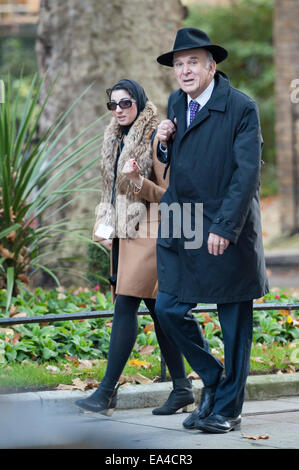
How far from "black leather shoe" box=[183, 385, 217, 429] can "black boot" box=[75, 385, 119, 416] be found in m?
0.50

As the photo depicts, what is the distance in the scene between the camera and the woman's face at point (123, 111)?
5.43m

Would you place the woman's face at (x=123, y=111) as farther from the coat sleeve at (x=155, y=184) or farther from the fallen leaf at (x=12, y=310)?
the fallen leaf at (x=12, y=310)

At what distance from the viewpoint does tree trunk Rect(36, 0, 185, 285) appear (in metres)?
9.80

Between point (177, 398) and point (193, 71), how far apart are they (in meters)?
1.86

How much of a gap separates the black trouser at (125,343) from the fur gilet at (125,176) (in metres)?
0.40

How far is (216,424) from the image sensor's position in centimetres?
484

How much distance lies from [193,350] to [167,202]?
788mm

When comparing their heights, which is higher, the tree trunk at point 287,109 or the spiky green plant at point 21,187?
the tree trunk at point 287,109

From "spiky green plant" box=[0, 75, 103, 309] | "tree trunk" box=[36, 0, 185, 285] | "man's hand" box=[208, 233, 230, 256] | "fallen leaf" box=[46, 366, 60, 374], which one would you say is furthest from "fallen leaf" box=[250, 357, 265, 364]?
"tree trunk" box=[36, 0, 185, 285]

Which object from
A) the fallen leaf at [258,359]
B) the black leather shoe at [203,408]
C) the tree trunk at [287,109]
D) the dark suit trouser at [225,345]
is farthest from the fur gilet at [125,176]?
the tree trunk at [287,109]

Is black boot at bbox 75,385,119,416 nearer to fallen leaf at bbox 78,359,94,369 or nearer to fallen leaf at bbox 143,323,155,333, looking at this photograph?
fallen leaf at bbox 78,359,94,369

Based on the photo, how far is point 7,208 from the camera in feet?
25.2
